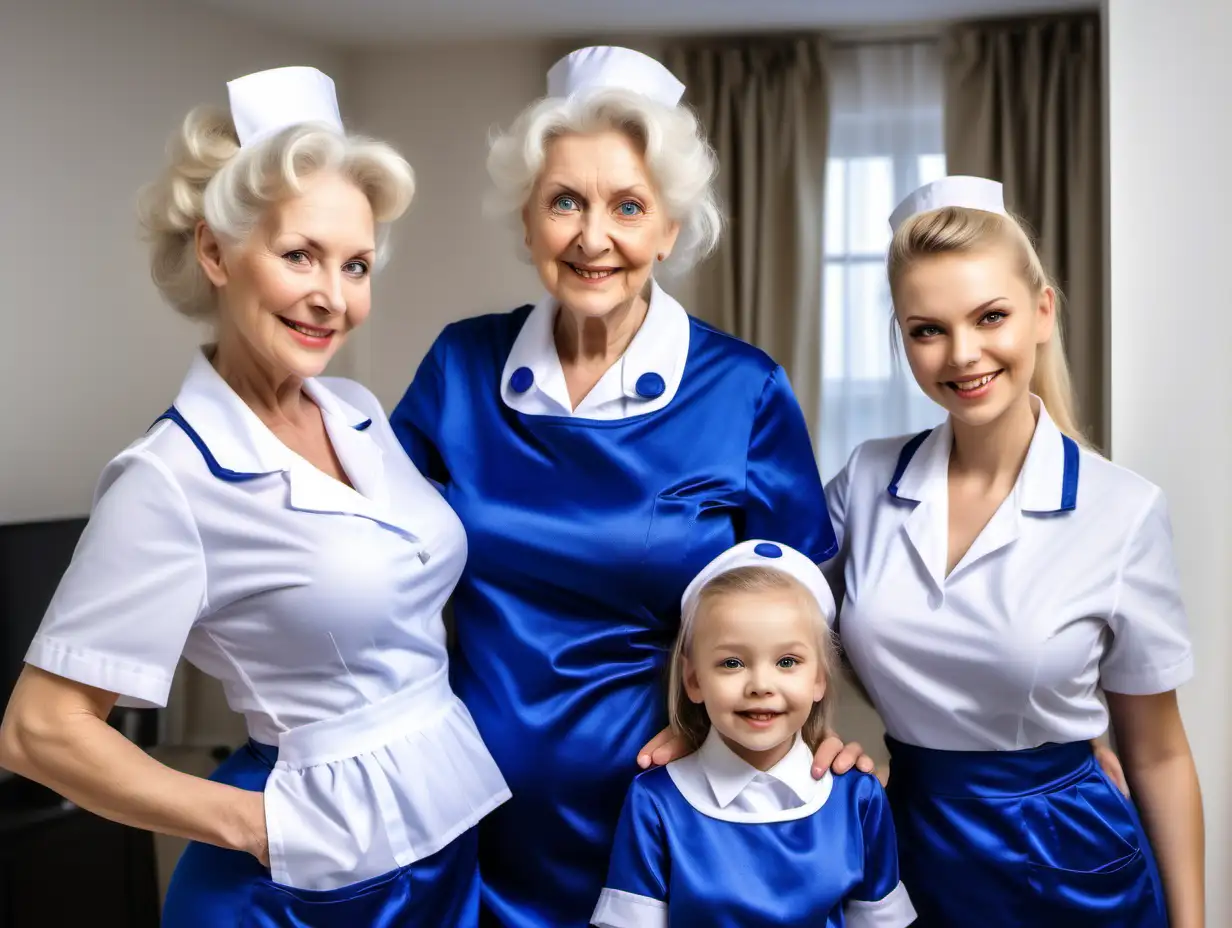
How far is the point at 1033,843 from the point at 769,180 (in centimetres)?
433

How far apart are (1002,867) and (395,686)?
88 cm

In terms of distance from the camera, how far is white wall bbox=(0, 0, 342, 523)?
12.6ft

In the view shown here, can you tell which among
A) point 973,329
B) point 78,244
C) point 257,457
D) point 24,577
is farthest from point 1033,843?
point 78,244

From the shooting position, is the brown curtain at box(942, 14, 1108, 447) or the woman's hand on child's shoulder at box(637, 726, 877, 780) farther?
the brown curtain at box(942, 14, 1108, 447)

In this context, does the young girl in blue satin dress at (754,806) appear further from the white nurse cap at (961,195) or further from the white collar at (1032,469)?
the white nurse cap at (961,195)

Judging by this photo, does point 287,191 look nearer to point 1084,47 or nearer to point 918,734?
point 918,734

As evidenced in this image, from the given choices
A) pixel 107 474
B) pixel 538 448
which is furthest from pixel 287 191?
pixel 538 448

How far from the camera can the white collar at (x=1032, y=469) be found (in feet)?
5.80

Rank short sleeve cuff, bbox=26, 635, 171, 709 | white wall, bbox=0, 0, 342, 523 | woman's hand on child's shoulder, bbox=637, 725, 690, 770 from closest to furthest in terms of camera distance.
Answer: short sleeve cuff, bbox=26, 635, 171, 709, woman's hand on child's shoulder, bbox=637, 725, 690, 770, white wall, bbox=0, 0, 342, 523

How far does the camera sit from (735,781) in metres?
1.74

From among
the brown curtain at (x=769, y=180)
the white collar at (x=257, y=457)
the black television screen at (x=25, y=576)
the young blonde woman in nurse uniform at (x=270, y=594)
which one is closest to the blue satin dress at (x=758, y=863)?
the young blonde woman in nurse uniform at (x=270, y=594)

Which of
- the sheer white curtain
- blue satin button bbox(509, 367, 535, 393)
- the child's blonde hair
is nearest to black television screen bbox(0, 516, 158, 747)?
blue satin button bbox(509, 367, 535, 393)

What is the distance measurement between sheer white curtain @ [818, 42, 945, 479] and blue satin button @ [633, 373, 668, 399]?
3963mm

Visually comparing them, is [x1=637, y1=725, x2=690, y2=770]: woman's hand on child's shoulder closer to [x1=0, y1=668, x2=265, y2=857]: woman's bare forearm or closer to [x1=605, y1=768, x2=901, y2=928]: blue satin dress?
[x1=605, y1=768, x2=901, y2=928]: blue satin dress
